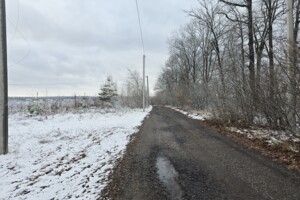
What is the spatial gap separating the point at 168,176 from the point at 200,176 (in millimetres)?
675

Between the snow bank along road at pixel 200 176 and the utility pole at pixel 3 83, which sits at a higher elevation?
the utility pole at pixel 3 83

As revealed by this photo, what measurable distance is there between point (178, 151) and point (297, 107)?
12.2ft

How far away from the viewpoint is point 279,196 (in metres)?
4.56

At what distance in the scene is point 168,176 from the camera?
588cm

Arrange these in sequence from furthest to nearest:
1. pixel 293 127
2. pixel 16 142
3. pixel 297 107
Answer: pixel 16 142
pixel 293 127
pixel 297 107

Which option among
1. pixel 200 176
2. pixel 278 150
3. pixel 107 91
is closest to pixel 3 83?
pixel 200 176

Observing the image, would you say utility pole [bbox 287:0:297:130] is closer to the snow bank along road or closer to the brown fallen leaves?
the brown fallen leaves

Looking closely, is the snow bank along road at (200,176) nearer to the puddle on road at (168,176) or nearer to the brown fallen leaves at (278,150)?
the puddle on road at (168,176)

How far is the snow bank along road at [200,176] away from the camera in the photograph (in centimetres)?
479

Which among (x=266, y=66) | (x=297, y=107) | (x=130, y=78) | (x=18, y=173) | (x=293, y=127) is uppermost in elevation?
(x=130, y=78)

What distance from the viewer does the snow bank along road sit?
15.7 ft

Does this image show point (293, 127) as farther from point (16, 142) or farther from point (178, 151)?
point (16, 142)

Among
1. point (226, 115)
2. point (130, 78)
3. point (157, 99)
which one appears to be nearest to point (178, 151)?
point (226, 115)

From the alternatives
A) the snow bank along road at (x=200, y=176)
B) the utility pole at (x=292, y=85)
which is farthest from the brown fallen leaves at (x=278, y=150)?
the utility pole at (x=292, y=85)
